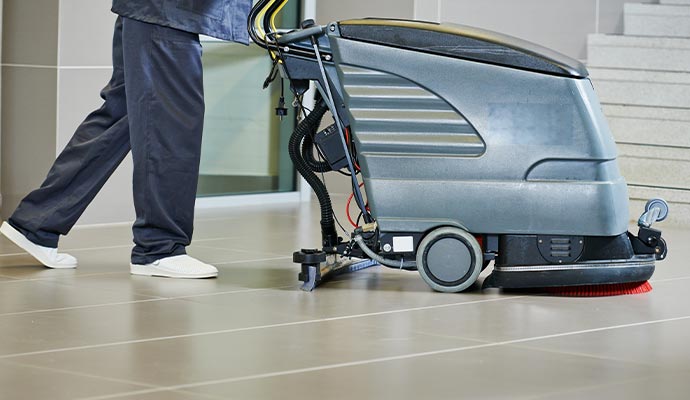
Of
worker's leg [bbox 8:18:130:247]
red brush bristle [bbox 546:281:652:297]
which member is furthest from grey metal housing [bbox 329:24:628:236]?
worker's leg [bbox 8:18:130:247]

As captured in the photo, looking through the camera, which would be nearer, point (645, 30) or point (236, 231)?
point (236, 231)

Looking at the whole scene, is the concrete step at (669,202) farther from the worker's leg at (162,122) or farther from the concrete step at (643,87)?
the worker's leg at (162,122)

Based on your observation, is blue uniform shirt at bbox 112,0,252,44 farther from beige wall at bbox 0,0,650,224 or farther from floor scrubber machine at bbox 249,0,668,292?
beige wall at bbox 0,0,650,224

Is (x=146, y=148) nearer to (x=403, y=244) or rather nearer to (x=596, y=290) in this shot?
(x=403, y=244)

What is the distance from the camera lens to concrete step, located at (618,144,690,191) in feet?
18.1

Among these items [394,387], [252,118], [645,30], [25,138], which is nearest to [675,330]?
[394,387]

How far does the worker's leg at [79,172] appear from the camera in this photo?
3.44 m

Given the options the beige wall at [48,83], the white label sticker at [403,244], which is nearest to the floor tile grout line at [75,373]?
the white label sticker at [403,244]

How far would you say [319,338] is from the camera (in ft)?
8.29

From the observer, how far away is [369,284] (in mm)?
3285

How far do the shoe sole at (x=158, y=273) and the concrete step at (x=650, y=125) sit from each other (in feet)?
9.74

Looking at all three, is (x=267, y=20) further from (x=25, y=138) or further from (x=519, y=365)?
(x=25, y=138)

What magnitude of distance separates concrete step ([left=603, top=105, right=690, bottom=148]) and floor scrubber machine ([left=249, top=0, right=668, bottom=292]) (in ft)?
8.67

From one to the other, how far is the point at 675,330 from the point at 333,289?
34.7 inches
